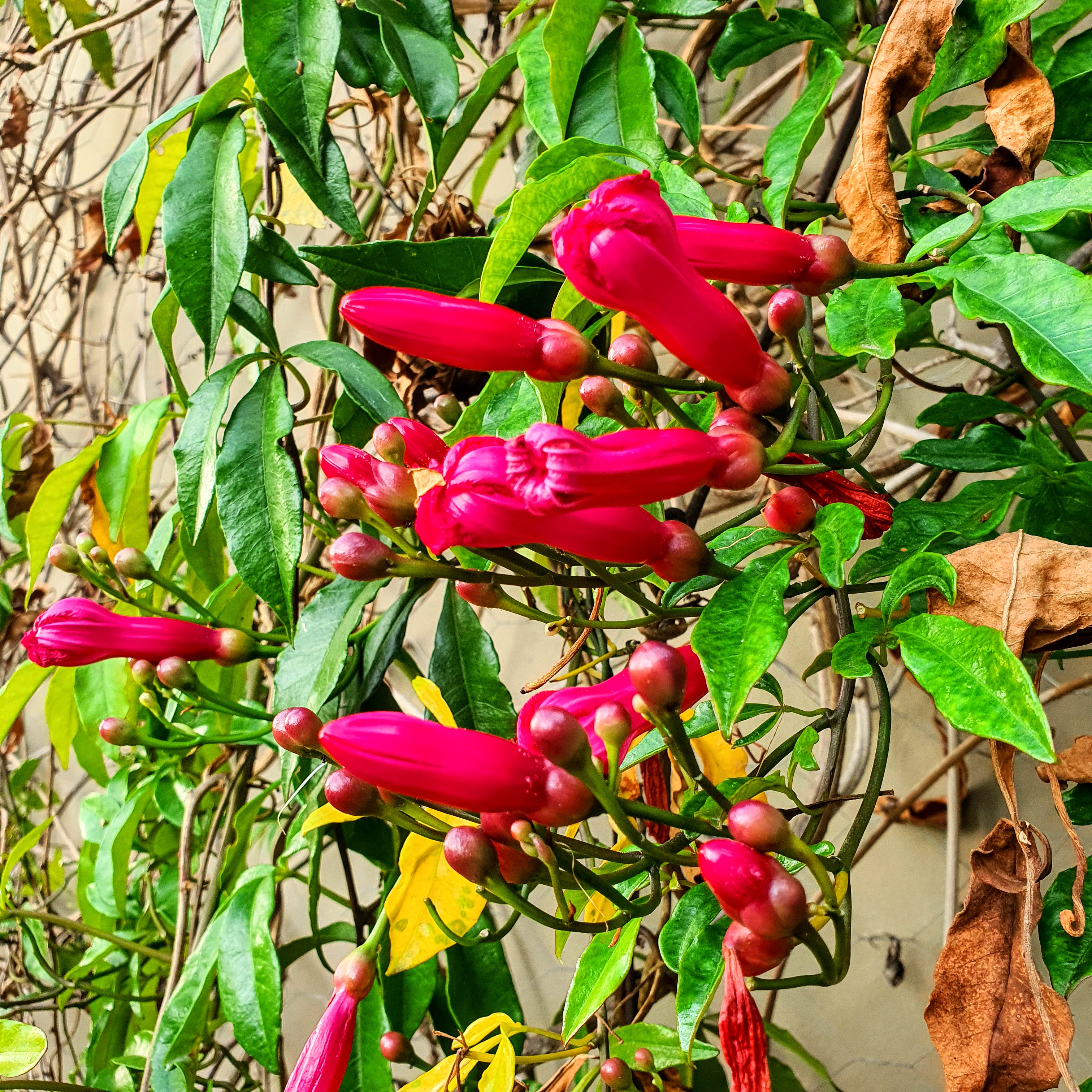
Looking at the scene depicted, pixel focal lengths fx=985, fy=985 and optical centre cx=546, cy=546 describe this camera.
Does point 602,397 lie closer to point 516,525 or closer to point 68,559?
point 516,525

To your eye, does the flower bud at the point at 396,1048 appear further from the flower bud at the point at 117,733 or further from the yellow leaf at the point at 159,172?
the yellow leaf at the point at 159,172

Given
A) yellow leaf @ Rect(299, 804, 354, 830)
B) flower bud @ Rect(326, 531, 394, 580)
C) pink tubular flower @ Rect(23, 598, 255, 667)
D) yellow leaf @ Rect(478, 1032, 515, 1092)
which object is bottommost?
yellow leaf @ Rect(478, 1032, 515, 1092)

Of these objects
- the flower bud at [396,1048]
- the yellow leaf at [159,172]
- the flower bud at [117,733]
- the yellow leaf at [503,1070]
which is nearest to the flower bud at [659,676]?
the yellow leaf at [503,1070]

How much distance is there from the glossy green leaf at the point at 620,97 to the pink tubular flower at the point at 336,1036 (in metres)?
0.40

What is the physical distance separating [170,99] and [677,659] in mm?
1479

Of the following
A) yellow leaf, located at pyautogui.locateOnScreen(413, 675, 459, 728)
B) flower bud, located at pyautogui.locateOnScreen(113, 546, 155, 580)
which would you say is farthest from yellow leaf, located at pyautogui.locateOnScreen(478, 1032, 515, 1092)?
flower bud, located at pyautogui.locateOnScreen(113, 546, 155, 580)

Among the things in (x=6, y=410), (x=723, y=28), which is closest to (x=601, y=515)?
(x=723, y=28)

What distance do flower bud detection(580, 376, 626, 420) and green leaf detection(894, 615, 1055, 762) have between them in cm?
14

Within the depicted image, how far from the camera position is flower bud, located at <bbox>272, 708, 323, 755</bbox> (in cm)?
37

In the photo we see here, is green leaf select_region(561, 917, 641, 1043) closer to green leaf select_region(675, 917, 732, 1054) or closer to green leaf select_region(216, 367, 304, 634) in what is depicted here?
green leaf select_region(675, 917, 732, 1054)

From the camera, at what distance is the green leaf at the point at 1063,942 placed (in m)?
0.39

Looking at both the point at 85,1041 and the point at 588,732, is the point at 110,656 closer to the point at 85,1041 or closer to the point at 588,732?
the point at 588,732

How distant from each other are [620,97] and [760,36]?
0.41ft

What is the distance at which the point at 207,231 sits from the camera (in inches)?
21.6
